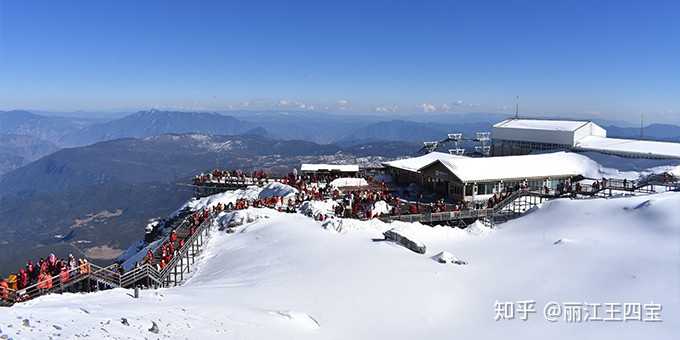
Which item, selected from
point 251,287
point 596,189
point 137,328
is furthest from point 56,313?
point 596,189

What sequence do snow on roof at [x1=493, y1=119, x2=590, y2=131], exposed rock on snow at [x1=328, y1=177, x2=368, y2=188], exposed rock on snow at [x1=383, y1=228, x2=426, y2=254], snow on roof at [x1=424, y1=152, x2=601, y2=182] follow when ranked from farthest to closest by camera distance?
snow on roof at [x1=493, y1=119, x2=590, y2=131]
exposed rock on snow at [x1=328, y1=177, x2=368, y2=188]
snow on roof at [x1=424, y1=152, x2=601, y2=182]
exposed rock on snow at [x1=383, y1=228, x2=426, y2=254]

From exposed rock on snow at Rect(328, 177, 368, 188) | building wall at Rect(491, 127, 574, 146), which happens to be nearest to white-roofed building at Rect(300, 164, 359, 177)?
exposed rock on snow at Rect(328, 177, 368, 188)

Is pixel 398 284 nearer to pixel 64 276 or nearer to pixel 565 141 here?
pixel 64 276

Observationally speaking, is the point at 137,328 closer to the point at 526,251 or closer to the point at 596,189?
the point at 526,251

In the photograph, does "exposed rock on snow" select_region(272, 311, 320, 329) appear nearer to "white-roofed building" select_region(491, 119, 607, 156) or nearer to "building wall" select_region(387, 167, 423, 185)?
"building wall" select_region(387, 167, 423, 185)

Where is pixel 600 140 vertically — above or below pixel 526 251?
above

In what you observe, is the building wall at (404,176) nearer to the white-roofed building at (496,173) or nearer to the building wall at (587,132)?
the white-roofed building at (496,173)

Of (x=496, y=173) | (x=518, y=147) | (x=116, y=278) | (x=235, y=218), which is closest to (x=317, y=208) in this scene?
(x=235, y=218)
